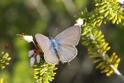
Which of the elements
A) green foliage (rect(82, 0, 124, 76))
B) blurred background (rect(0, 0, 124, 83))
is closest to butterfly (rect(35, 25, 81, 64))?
green foliage (rect(82, 0, 124, 76))

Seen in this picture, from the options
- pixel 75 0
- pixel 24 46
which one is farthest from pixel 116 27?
pixel 24 46

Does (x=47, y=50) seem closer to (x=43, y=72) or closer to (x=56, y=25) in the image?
(x=43, y=72)

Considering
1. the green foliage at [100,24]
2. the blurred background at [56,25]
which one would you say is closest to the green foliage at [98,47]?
the green foliage at [100,24]

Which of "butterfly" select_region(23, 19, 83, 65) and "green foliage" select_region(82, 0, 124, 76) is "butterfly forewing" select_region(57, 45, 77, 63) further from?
"green foliage" select_region(82, 0, 124, 76)

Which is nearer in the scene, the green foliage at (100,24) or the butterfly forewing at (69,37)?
the butterfly forewing at (69,37)

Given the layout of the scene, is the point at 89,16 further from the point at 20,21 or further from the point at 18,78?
the point at 20,21

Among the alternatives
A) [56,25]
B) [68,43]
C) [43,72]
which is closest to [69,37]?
[68,43]

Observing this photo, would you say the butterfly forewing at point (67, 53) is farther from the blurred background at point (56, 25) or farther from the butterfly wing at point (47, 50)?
the blurred background at point (56, 25)
